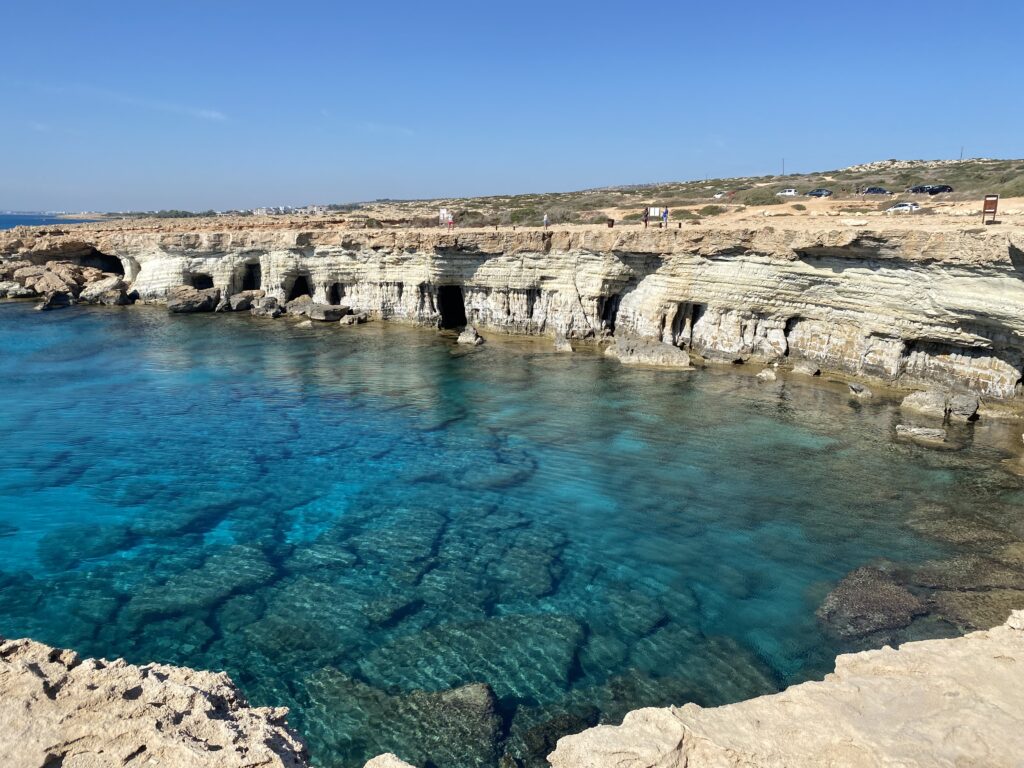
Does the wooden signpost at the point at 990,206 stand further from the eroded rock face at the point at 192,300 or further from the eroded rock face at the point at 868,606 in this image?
the eroded rock face at the point at 192,300

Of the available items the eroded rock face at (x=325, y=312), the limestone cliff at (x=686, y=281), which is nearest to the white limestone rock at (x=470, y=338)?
the limestone cliff at (x=686, y=281)

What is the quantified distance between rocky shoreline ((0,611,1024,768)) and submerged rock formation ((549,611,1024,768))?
1cm

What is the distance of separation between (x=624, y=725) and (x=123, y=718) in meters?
4.40

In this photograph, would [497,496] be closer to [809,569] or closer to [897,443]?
[809,569]

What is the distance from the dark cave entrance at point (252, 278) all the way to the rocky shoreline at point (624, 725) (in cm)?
4081

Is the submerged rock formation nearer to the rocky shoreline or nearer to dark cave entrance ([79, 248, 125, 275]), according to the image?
the rocky shoreline

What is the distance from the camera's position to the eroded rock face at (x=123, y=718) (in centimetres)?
518

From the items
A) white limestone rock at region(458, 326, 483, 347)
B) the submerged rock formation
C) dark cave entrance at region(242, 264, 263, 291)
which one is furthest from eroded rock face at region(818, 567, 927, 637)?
dark cave entrance at region(242, 264, 263, 291)

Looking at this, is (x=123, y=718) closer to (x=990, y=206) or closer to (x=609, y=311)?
(x=990, y=206)

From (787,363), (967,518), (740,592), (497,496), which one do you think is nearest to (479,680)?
(740,592)

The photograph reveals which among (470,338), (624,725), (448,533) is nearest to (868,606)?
(624,725)

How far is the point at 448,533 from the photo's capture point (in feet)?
46.8

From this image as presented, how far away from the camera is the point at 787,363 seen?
27859mm

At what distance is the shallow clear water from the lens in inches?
400
